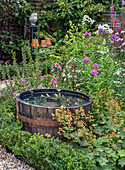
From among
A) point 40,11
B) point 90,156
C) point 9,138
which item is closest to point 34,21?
point 40,11

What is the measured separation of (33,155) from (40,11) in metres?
5.66

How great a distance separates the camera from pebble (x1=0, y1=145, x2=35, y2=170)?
2.33 m

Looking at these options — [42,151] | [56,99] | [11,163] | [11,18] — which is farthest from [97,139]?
[11,18]

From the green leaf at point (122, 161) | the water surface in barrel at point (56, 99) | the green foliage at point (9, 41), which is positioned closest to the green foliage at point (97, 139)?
the green leaf at point (122, 161)

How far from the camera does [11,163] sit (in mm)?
2396

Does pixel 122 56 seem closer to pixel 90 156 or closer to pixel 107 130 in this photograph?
pixel 107 130

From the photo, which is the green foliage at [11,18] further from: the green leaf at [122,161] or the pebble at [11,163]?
the green leaf at [122,161]

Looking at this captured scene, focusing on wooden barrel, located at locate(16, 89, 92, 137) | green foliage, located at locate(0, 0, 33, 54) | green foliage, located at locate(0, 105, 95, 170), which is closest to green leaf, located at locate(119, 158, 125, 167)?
green foliage, located at locate(0, 105, 95, 170)

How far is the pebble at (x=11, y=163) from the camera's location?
7.64 feet

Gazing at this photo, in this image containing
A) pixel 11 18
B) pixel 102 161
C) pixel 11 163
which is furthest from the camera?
pixel 11 18

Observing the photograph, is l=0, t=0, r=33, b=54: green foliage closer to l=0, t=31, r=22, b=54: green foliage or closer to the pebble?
l=0, t=31, r=22, b=54: green foliage

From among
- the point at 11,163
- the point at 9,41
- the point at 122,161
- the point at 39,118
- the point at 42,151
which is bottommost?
the point at 11,163

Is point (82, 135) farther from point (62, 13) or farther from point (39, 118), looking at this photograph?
point (62, 13)

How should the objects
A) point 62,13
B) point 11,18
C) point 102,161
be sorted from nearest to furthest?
point 102,161, point 62,13, point 11,18
